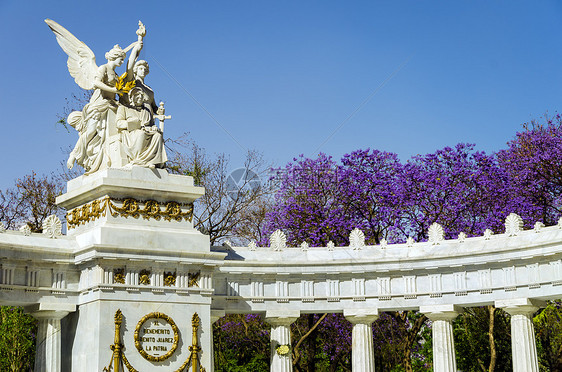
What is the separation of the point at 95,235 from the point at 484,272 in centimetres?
1867

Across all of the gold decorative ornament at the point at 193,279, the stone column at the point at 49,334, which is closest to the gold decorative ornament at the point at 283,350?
the gold decorative ornament at the point at 193,279

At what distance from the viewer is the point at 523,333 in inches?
1577

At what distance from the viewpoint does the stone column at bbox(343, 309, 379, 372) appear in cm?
A: 4238

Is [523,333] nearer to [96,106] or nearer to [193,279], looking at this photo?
[193,279]

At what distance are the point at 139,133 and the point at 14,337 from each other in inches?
899

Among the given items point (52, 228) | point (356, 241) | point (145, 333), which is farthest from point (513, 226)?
point (52, 228)

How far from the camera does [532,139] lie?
64562 mm

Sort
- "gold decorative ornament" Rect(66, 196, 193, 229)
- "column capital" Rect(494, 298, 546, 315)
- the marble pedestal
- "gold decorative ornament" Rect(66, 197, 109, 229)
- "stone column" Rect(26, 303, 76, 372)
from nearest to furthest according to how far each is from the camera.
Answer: the marble pedestal, "stone column" Rect(26, 303, 76, 372), "gold decorative ornament" Rect(66, 196, 193, 229), "gold decorative ornament" Rect(66, 197, 109, 229), "column capital" Rect(494, 298, 546, 315)

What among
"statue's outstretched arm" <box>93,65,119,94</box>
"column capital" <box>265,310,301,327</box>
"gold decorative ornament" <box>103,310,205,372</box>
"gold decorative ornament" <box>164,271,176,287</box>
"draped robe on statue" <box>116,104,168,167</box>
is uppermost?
"statue's outstretched arm" <box>93,65,119,94</box>

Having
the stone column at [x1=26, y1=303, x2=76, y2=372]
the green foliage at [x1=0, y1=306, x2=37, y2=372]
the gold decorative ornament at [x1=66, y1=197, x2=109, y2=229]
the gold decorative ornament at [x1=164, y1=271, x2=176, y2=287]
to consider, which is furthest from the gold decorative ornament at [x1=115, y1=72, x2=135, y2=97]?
the green foliage at [x1=0, y1=306, x2=37, y2=372]

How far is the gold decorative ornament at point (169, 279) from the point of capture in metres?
36.7

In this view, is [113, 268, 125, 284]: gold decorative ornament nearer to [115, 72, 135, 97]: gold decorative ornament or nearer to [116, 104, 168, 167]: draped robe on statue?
[116, 104, 168, 167]: draped robe on statue

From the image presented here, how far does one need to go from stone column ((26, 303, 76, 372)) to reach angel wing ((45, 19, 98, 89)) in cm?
1037

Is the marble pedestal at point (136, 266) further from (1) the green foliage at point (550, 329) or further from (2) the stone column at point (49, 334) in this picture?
(1) the green foliage at point (550, 329)
